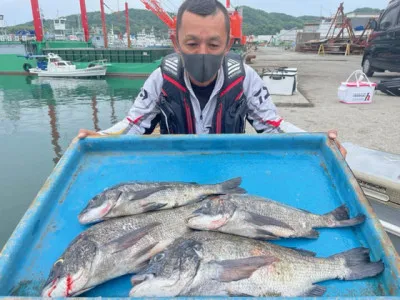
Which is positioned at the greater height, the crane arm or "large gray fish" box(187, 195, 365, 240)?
the crane arm

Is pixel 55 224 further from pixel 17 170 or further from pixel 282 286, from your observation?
pixel 17 170

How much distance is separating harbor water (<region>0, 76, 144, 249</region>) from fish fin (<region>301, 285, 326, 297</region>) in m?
7.83

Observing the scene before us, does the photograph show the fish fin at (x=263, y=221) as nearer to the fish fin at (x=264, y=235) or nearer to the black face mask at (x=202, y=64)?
the fish fin at (x=264, y=235)

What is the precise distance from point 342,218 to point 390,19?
13.2m

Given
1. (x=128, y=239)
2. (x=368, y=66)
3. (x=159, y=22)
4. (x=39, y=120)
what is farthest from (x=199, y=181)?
(x=159, y=22)

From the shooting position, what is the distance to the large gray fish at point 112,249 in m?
1.42

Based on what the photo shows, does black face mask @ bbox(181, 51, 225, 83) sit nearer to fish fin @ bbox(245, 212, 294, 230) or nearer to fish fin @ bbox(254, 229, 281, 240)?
fish fin @ bbox(245, 212, 294, 230)

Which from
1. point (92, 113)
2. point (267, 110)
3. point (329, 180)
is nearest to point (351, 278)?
point (329, 180)

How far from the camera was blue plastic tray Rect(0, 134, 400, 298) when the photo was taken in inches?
59.1

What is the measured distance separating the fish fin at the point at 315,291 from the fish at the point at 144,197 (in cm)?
78

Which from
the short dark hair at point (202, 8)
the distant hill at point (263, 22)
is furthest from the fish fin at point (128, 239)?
the distant hill at point (263, 22)

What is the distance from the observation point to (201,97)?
11.2ft

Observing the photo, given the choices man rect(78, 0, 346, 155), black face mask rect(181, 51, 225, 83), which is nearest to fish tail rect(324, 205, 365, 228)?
man rect(78, 0, 346, 155)

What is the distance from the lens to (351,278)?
151 cm
